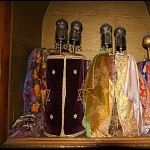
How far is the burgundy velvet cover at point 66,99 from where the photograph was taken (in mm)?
2361

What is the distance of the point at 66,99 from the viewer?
2.40 m

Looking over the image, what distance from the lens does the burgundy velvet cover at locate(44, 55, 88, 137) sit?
236cm

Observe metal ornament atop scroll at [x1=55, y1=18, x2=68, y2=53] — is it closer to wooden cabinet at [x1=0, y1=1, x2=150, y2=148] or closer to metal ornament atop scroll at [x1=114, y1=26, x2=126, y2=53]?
metal ornament atop scroll at [x1=114, y1=26, x2=126, y2=53]

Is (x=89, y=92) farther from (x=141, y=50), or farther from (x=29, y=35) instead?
(x=141, y=50)

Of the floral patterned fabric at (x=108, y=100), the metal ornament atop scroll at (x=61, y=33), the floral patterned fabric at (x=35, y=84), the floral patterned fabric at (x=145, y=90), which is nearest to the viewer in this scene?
the floral patterned fabric at (x=108, y=100)

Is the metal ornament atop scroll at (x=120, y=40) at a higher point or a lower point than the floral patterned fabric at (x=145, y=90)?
higher

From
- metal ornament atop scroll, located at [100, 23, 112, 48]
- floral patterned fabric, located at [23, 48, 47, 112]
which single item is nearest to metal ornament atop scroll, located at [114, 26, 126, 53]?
metal ornament atop scroll, located at [100, 23, 112, 48]

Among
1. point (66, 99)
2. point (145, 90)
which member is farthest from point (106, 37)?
point (66, 99)

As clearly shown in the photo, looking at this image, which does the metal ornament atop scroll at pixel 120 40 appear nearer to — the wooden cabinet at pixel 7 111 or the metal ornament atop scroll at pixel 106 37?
the metal ornament atop scroll at pixel 106 37

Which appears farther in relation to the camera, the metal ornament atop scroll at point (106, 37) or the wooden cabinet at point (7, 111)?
the metal ornament atop scroll at point (106, 37)

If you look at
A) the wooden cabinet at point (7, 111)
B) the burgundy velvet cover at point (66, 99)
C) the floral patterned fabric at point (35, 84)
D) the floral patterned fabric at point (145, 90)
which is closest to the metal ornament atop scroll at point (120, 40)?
the floral patterned fabric at point (145, 90)

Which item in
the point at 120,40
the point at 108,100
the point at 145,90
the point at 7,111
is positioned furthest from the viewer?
the point at 120,40

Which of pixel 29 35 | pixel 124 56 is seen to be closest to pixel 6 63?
pixel 124 56

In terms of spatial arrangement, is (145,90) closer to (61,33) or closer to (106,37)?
(106,37)
